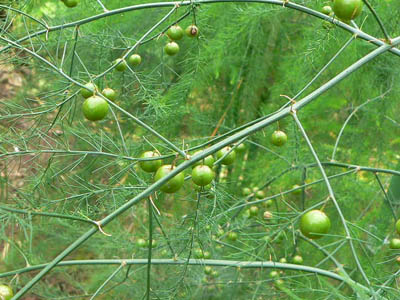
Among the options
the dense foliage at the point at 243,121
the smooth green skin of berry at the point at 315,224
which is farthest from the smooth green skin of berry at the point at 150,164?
the dense foliage at the point at 243,121

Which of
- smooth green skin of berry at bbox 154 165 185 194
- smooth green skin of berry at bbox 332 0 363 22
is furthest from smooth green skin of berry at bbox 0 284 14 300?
smooth green skin of berry at bbox 332 0 363 22

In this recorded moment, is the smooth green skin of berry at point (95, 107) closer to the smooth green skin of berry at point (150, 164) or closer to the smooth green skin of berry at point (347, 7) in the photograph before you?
the smooth green skin of berry at point (150, 164)

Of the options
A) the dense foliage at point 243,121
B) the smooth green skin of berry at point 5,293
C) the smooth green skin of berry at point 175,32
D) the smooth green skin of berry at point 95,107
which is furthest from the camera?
the dense foliage at point 243,121

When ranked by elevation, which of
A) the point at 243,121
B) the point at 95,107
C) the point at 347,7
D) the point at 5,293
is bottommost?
the point at 243,121

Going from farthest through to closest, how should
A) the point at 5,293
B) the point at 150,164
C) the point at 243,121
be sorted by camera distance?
the point at 243,121 → the point at 150,164 → the point at 5,293

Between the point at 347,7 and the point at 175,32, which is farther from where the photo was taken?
the point at 175,32

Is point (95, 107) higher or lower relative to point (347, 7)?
lower

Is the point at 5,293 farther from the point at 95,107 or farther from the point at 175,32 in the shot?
the point at 175,32

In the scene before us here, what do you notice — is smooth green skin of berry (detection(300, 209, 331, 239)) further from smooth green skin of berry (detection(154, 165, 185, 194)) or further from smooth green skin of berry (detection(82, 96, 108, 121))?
smooth green skin of berry (detection(82, 96, 108, 121))

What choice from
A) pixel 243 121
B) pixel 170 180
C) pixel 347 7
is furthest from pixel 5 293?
pixel 243 121

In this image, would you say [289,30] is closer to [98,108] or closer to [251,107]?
[251,107]

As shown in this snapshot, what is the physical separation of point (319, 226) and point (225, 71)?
1.71 meters

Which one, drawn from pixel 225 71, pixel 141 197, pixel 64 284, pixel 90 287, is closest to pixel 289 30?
pixel 225 71

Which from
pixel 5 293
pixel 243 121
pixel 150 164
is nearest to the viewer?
pixel 5 293
